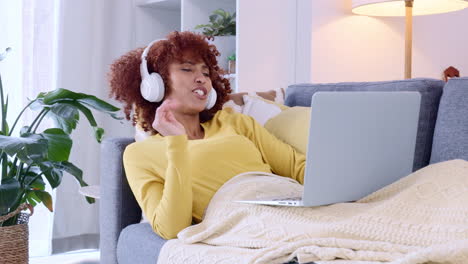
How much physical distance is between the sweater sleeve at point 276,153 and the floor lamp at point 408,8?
947mm

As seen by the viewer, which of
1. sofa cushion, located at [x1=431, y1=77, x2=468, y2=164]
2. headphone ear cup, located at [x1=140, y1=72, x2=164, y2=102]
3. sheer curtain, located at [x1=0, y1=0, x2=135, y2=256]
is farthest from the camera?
sheer curtain, located at [x1=0, y1=0, x2=135, y2=256]

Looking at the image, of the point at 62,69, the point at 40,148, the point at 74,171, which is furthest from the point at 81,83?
the point at 40,148

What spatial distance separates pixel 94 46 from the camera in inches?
125

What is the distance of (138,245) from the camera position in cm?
162

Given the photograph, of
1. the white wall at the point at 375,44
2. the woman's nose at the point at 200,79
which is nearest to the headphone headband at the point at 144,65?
the woman's nose at the point at 200,79

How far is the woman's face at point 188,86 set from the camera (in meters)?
1.78

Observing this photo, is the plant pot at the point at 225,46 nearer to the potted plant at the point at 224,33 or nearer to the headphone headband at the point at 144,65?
the potted plant at the point at 224,33

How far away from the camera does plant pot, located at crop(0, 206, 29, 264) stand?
83.7 inches

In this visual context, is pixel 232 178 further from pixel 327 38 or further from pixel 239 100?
pixel 327 38

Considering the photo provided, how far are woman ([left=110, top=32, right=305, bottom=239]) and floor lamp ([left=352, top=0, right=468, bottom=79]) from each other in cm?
90

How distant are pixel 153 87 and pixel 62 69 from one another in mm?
1463

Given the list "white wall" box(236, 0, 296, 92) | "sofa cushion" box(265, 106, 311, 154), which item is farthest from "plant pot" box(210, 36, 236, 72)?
"sofa cushion" box(265, 106, 311, 154)

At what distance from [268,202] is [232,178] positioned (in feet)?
0.97

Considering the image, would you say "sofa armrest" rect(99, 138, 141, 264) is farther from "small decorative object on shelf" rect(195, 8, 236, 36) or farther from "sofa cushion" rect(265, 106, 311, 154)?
"small decorative object on shelf" rect(195, 8, 236, 36)
